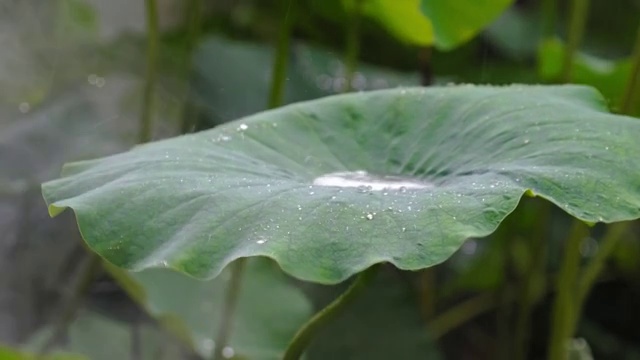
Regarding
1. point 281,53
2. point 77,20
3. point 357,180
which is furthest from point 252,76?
point 357,180

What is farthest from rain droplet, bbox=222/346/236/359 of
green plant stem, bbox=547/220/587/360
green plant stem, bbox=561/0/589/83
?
green plant stem, bbox=561/0/589/83

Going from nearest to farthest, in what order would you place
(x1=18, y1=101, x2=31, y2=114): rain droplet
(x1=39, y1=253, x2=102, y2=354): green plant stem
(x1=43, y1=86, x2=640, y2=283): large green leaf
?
(x1=43, y1=86, x2=640, y2=283): large green leaf → (x1=39, y1=253, x2=102, y2=354): green plant stem → (x1=18, y1=101, x2=31, y2=114): rain droplet

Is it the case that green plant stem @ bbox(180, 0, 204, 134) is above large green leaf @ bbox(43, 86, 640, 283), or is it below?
below

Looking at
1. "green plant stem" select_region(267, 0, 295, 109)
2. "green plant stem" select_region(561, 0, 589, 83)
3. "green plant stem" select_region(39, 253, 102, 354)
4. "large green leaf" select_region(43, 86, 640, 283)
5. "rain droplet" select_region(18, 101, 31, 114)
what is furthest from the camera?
"rain droplet" select_region(18, 101, 31, 114)

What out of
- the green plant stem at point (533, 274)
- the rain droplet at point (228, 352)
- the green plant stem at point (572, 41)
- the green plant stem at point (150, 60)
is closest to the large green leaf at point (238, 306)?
the rain droplet at point (228, 352)

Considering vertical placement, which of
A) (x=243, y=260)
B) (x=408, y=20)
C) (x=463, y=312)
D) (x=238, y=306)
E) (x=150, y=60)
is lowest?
(x=463, y=312)

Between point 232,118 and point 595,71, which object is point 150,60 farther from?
point 595,71

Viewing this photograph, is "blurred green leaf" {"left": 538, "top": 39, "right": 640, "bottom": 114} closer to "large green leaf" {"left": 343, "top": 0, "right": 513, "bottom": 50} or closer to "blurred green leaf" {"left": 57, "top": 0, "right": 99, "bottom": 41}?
"large green leaf" {"left": 343, "top": 0, "right": 513, "bottom": 50}

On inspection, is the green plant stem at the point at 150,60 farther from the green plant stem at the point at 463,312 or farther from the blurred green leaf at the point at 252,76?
the green plant stem at the point at 463,312
